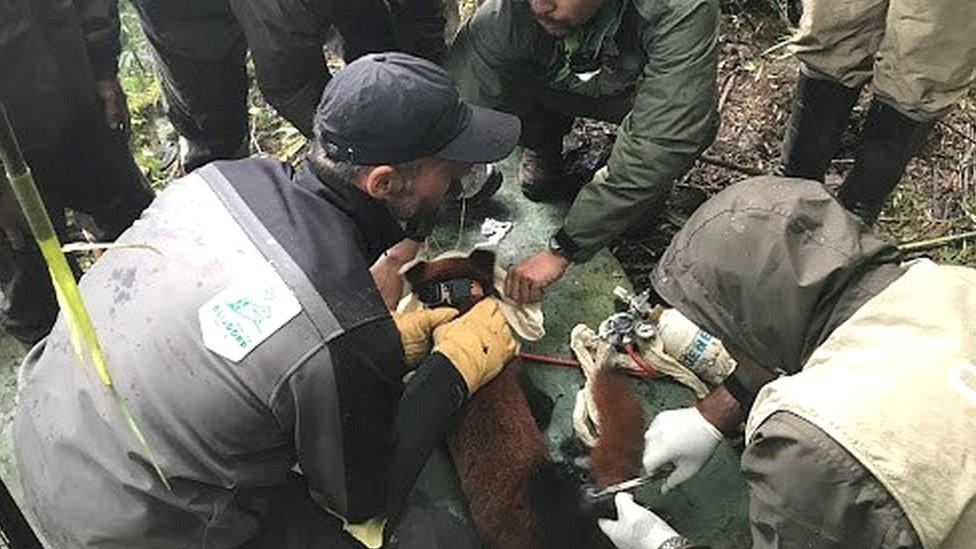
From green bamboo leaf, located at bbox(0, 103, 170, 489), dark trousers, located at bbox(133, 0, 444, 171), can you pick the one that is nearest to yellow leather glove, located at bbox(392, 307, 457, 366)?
dark trousers, located at bbox(133, 0, 444, 171)

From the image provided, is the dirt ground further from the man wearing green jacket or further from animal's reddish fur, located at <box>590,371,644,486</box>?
animal's reddish fur, located at <box>590,371,644,486</box>

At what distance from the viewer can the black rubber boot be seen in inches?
146

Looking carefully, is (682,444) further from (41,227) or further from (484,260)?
(41,227)

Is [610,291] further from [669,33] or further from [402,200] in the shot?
[402,200]

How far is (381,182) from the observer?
243cm

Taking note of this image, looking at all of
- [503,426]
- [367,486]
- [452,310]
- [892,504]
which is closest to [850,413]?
[892,504]

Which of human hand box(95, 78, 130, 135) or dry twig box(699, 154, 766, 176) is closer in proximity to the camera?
human hand box(95, 78, 130, 135)

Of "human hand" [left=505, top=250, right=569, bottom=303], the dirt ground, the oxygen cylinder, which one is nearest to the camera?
the oxygen cylinder

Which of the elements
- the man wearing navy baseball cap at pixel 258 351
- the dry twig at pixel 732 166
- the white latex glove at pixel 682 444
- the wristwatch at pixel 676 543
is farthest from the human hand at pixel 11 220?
the dry twig at pixel 732 166

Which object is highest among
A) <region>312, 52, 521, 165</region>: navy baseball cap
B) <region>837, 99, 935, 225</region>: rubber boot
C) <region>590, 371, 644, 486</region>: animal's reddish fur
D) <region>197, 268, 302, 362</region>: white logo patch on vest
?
<region>312, 52, 521, 165</region>: navy baseball cap

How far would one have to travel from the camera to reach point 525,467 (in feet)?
9.95

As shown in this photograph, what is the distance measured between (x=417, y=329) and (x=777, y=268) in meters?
1.35

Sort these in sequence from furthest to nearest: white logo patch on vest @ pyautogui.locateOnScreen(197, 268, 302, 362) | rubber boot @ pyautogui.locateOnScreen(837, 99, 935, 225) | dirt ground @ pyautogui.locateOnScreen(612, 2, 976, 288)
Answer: dirt ground @ pyautogui.locateOnScreen(612, 2, 976, 288), rubber boot @ pyautogui.locateOnScreen(837, 99, 935, 225), white logo patch on vest @ pyautogui.locateOnScreen(197, 268, 302, 362)

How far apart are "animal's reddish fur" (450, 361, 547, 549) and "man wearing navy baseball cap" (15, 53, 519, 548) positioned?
0.38m
